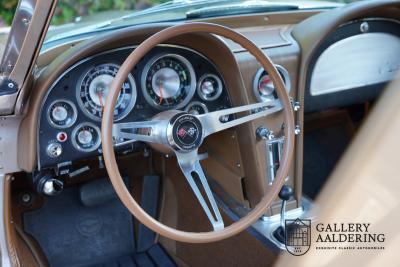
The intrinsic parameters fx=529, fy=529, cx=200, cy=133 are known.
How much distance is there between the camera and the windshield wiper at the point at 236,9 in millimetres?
2668

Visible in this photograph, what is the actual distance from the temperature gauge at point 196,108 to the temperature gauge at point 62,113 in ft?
1.52

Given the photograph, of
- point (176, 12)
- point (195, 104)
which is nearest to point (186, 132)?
point (195, 104)

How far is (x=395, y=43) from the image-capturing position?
9.02ft

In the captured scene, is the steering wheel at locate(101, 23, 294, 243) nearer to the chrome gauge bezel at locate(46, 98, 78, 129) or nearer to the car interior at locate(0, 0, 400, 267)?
the car interior at locate(0, 0, 400, 267)

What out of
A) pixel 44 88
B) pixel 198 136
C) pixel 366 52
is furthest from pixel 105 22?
pixel 366 52

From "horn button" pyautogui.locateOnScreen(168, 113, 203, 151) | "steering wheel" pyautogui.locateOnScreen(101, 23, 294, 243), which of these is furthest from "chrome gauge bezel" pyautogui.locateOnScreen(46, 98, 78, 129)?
→ "horn button" pyautogui.locateOnScreen(168, 113, 203, 151)

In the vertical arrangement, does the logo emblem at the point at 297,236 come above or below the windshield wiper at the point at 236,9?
below

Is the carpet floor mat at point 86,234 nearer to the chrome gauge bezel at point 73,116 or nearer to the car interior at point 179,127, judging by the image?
the car interior at point 179,127

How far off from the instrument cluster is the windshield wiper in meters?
0.51

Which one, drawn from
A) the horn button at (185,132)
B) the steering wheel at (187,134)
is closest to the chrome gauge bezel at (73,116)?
the steering wheel at (187,134)

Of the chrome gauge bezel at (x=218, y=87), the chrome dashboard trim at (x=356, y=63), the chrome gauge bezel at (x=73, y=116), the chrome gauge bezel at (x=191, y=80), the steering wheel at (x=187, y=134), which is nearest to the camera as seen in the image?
the steering wheel at (x=187, y=134)

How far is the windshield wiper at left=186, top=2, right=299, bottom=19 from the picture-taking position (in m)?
2.67

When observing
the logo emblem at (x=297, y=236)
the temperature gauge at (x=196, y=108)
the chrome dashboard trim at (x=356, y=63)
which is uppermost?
the temperature gauge at (x=196, y=108)

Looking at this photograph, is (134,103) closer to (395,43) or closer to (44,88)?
(44,88)
